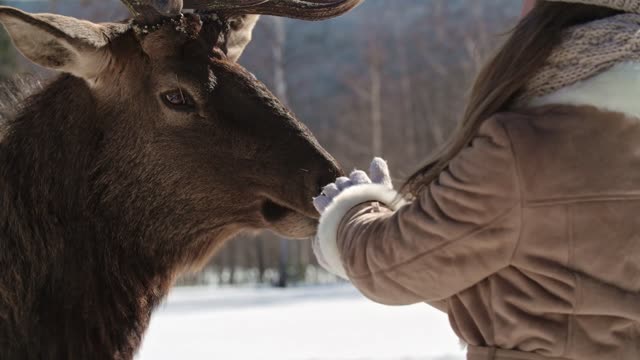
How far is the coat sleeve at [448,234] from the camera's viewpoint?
1716 mm

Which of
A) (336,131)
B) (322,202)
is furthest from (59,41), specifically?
(336,131)

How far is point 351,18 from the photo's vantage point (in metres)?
38.7

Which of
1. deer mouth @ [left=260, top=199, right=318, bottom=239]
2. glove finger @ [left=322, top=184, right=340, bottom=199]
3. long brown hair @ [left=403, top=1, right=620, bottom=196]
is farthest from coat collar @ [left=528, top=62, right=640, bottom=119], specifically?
deer mouth @ [left=260, top=199, right=318, bottom=239]

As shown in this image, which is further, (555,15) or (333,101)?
(333,101)

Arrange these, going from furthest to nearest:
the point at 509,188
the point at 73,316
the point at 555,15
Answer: the point at 73,316
the point at 555,15
the point at 509,188

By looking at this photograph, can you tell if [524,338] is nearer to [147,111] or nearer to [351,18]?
[147,111]

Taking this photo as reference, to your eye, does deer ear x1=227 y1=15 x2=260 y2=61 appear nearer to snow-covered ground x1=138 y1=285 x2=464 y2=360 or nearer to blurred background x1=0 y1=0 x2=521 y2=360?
blurred background x1=0 y1=0 x2=521 y2=360

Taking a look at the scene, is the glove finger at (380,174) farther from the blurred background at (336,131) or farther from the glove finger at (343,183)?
the blurred background at (336,131)

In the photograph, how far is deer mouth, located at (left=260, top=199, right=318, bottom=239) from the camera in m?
2.96

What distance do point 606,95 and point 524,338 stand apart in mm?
560

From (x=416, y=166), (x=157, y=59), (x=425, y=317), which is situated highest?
(x=157, y=59)

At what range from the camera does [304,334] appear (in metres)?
9.17

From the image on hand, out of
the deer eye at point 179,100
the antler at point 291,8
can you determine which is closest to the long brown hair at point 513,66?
the deer eye at point 179,100

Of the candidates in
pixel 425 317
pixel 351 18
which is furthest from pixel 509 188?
pixel 351 18
